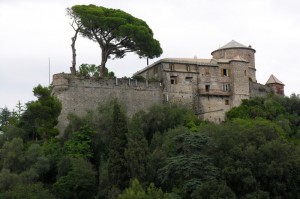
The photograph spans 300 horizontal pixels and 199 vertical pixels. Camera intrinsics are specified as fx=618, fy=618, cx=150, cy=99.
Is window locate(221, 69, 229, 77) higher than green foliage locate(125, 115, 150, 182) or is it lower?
higher

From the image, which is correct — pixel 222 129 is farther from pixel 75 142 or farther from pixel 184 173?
pixel 75 142

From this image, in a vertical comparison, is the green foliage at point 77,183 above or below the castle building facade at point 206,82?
below

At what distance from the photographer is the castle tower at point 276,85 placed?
60688 mm

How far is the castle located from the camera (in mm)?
51219

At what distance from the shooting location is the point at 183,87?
2144 inches

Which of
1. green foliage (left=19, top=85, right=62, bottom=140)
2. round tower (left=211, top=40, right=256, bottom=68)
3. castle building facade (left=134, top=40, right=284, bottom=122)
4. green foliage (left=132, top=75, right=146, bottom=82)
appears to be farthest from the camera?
round tower (left=211, top=40, right=256, bottom=68)

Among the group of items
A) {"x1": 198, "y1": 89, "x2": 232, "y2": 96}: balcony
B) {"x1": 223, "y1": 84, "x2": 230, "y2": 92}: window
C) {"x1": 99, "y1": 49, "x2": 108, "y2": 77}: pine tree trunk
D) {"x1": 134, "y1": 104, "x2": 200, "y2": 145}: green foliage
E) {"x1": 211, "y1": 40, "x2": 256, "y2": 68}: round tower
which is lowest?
{"x1": 134, "y1": 104, "x2": 200, "y2": 145}: green foliage

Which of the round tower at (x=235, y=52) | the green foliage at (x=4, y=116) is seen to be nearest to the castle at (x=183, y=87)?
the round tower at (x=235, y=52)

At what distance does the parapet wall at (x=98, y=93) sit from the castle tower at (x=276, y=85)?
1299cm

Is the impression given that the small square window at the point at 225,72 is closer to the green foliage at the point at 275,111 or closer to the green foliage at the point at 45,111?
the green foliage at the point at 275,111

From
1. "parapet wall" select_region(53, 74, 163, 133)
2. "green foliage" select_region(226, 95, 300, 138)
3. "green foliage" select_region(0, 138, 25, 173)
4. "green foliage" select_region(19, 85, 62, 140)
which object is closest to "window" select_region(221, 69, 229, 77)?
"green foliage" select_region(226, 95, 300, 138)

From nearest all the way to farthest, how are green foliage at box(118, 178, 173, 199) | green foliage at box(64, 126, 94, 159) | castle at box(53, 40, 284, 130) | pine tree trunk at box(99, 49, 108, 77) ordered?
green foliage at box(118, 178, 173, 199), green foliage at box(64, 126, 94, 159), castle at box(53, 40, 284, 130), pine tree trunk at box(99, 49, 108, 77)

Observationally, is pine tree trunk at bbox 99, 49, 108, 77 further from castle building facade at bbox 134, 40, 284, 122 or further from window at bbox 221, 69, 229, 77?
window at bbox 221, 69, 229, 77

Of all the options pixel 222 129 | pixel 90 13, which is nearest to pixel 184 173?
pixel 222 129
